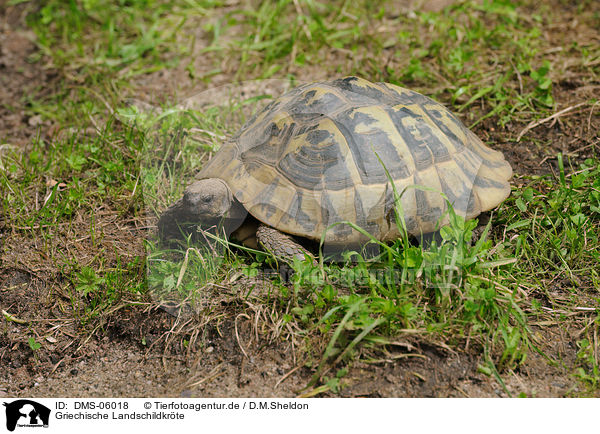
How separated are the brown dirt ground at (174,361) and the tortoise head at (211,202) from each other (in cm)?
51

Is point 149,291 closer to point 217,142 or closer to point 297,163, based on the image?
point 297,163

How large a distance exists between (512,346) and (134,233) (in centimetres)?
225

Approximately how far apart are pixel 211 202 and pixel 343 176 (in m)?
0.74

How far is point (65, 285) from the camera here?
3.04 meters

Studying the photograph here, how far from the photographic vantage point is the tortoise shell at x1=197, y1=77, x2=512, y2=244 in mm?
2855

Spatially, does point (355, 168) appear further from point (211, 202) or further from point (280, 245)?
point (211, 202)

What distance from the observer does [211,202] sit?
296cm

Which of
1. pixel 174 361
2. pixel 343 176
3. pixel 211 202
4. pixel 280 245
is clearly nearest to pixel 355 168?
pixel 343 176

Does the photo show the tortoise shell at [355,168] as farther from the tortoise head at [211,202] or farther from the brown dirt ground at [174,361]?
the brown dirt ground at [174,361]
